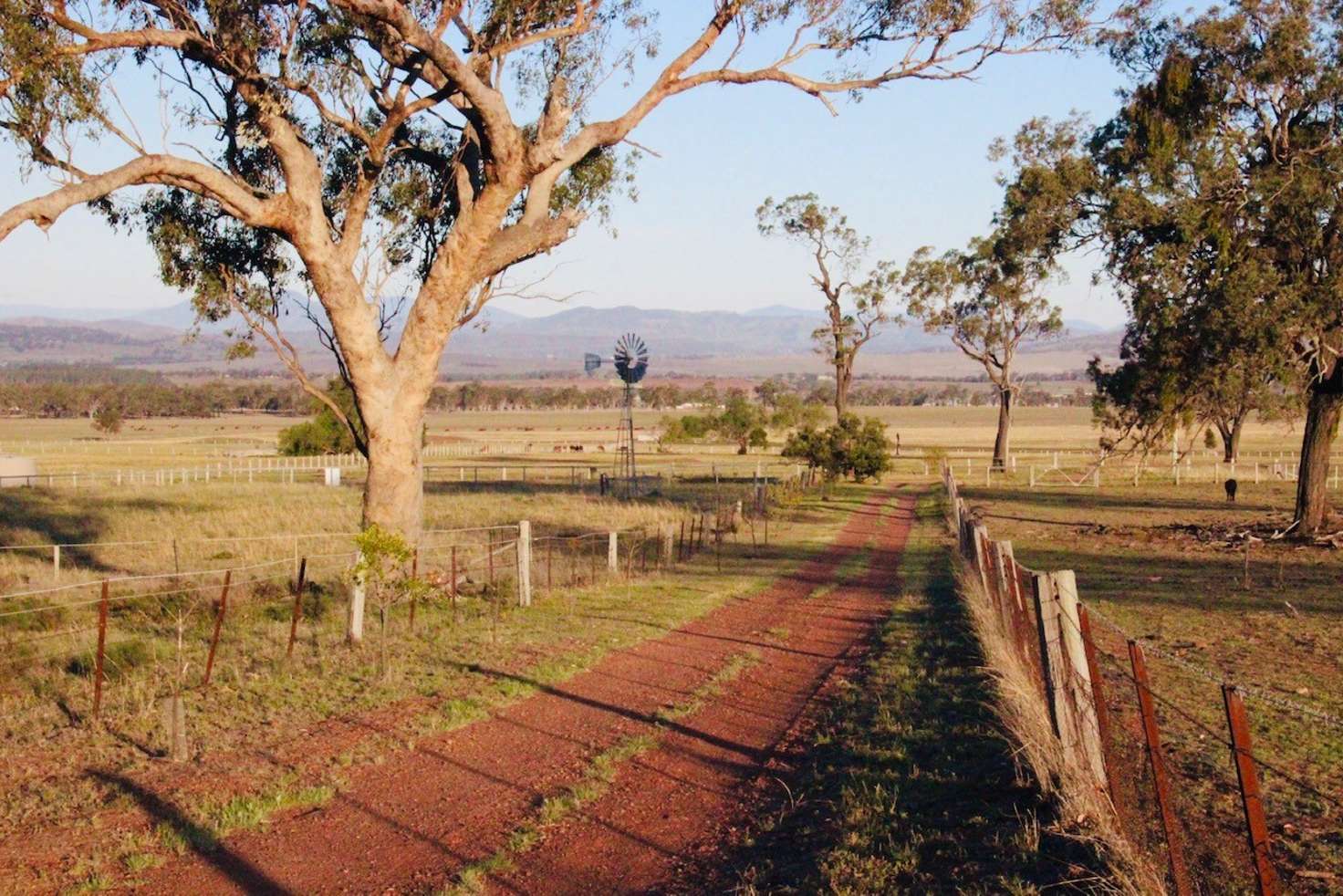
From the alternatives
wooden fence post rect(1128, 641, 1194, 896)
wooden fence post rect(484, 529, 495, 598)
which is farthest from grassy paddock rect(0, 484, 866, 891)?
wooden fence post rect(1128, 641, 1194, 896)

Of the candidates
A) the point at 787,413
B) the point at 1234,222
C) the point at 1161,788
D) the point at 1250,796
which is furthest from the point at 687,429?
the point at 1250,796

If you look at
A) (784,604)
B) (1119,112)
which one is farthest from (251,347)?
(1119,112)

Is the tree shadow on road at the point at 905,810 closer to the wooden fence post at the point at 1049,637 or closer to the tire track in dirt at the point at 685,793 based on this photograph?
the tire track in dirt at the point at 685,793

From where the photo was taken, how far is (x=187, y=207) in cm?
2023

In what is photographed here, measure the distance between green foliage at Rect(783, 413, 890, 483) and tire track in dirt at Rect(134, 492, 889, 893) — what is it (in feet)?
132

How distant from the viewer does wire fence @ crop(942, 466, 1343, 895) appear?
565 centimetres

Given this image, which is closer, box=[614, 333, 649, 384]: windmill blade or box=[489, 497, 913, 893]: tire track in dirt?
box=[489, 497, 913, 893]: tire track in dirt

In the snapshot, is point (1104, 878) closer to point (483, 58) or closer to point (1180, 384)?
point (483, 58)

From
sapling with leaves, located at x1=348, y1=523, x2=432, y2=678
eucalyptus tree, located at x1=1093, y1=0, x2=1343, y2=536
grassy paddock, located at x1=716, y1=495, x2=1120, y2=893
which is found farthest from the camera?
eucalyptus tree, located at x1=1093, y1=0, x2=1343, y2=536

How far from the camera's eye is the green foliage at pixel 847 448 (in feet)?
181

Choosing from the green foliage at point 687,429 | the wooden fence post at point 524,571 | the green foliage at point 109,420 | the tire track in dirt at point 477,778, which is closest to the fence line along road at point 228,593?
the wooden fence post at point 524,571

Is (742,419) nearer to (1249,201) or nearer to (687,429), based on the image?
(687,429)

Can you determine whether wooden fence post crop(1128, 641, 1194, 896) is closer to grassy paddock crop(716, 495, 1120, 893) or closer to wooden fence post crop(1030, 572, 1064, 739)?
grassy paddock crop(716, 495, 1120, 893)

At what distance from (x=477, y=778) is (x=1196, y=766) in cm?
503
